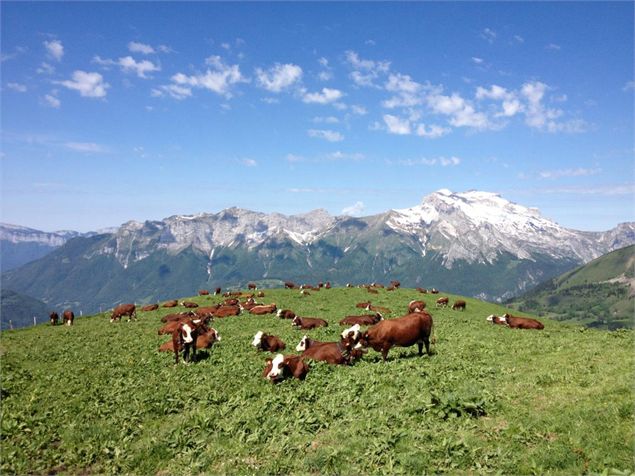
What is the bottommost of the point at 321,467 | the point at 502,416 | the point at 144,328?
the point at 144,328

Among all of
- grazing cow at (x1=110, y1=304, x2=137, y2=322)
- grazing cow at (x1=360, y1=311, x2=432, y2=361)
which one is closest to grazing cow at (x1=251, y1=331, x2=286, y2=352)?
grazing cow at (x1=360, y1=311, x2=432, y2=361)

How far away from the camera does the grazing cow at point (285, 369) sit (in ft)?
58.4

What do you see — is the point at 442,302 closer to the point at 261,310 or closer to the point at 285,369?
the point at 261,310

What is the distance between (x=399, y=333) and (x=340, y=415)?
25.6 feet

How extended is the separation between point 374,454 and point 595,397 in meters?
7.23

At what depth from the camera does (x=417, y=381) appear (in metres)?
15.2

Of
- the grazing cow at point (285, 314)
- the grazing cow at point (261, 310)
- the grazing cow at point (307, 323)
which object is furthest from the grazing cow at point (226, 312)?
the grazing cow at point (307, 323)

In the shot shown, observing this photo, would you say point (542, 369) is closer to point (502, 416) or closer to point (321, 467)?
point (502, 416)

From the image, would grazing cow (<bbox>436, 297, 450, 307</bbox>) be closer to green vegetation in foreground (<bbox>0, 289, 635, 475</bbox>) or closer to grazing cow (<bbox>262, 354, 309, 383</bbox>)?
green vegetation in foreground (<bbox>0, 289, 635, 475</bbox>)

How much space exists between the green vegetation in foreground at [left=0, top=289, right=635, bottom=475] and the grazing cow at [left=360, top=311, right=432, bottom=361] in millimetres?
864

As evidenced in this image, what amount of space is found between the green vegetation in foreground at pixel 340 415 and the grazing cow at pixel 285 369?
548 millimetres

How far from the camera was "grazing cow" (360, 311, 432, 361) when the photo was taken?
66.0ft

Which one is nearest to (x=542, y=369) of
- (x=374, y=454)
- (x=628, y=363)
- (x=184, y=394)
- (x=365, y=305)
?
(x=628, y=363)

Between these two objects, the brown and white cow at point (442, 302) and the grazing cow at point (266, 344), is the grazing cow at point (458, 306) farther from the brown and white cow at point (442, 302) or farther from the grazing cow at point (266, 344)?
the grazing cow at point (266, 344)
